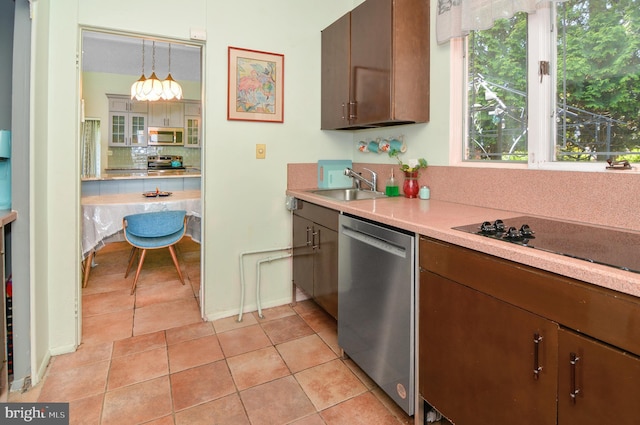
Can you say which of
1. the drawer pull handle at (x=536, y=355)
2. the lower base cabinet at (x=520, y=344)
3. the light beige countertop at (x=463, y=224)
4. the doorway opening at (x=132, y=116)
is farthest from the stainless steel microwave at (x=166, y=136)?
the drawer pull handle at (x=536, y=355)

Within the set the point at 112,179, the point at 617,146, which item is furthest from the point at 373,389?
the point at 112,179

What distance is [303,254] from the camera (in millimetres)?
2627

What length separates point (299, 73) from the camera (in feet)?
9.00

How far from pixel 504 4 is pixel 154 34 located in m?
2.05

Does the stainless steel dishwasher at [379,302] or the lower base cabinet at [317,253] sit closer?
the stainless steel dishwasher at [379,302]

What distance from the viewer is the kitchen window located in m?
1.43

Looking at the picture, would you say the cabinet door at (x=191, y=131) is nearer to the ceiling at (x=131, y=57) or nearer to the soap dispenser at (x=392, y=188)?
the ceiling at (x=131, y=57)

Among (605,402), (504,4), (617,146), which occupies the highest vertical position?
(504,4)

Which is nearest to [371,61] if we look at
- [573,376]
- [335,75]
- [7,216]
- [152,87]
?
[335,75]

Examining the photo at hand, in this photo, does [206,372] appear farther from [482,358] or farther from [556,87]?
[556,87]

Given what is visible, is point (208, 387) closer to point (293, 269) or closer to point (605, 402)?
point (293, 269)

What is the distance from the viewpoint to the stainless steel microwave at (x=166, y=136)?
6.78 metres

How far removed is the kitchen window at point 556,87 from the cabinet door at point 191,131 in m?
6.12

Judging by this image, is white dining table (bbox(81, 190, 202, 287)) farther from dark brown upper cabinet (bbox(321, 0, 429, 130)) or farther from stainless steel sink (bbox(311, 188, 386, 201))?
dark brown upper cabinet (bbox(321, 0, 429, 130))
